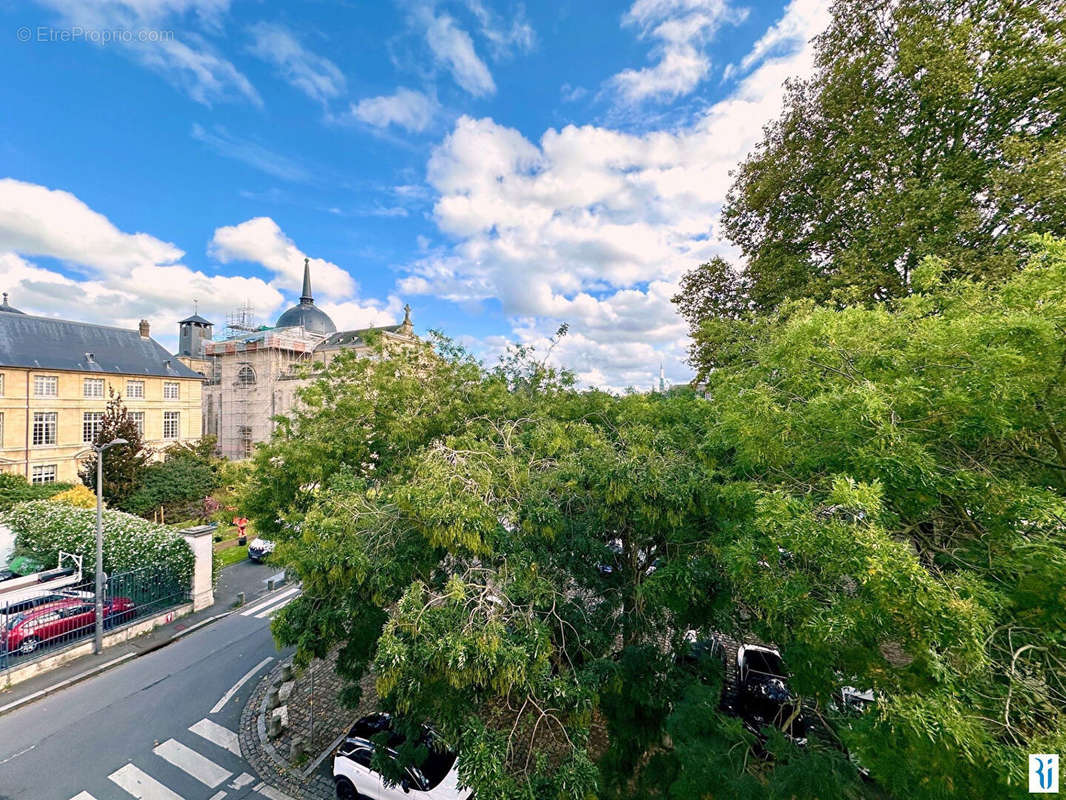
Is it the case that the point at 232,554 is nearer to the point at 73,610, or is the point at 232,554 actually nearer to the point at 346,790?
the point at 73,610

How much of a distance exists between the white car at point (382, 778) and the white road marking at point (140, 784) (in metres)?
2.84

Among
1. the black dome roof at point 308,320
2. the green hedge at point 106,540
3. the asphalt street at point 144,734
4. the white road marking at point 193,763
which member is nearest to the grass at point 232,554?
the green hedge at point 106,540

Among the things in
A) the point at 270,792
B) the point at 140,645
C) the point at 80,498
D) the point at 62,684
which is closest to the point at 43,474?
the point at 80,498

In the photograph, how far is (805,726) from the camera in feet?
29.4

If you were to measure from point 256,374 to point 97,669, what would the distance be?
32509 millimetres

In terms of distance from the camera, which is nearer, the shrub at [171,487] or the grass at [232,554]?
the grass at [232,554]

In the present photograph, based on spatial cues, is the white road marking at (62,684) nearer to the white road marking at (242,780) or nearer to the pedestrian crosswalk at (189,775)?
the pedestrian crosswalk at (189,775)

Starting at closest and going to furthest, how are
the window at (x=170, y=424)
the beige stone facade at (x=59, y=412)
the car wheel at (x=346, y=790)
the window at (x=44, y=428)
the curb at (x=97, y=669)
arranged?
the car wheel at (x=346, y=790)
the curb at (x=97, y=669)
the beige stone facade at (x=59, y=412)
the window at (x=44, y=428)
the window at (x=170, y=424)

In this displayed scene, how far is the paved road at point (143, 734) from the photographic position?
25.7ft

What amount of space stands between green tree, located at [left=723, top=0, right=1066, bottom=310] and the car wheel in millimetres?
13440

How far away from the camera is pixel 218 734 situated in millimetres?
9219

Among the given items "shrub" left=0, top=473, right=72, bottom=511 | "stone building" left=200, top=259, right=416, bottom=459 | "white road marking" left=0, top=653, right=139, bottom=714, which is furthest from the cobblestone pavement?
"stone building" left=200, top=259, right=416, bottom=459

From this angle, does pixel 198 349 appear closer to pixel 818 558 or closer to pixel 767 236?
pixel 767 236

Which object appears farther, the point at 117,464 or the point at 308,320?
the point at 308,320
